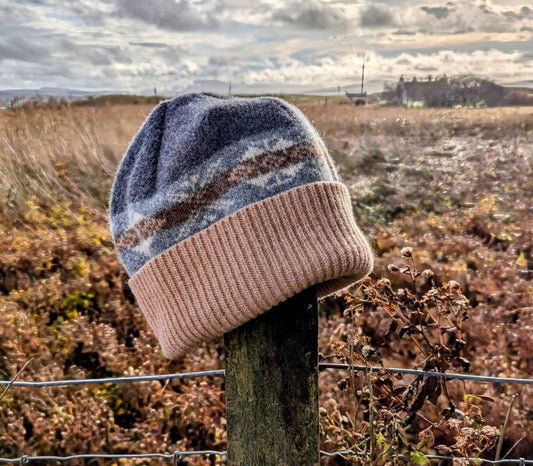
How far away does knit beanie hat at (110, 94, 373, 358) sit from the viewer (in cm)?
129

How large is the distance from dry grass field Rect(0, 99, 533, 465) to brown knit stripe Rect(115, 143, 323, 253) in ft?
2.24

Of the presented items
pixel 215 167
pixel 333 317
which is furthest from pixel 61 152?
pixel 215 167

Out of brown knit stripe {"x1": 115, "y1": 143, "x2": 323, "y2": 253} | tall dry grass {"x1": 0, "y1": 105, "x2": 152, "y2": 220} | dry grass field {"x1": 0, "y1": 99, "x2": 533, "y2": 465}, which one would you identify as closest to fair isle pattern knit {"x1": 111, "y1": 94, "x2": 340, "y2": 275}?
brown knit stripe {"x1": 115, "y1": 143, "x2": 323, "y2": 253}

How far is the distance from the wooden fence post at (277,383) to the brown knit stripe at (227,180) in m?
0.24

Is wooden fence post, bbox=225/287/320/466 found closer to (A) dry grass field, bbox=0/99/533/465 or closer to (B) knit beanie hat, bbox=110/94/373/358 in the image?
(B) knit beanie hat, bbox=110/94/373/358

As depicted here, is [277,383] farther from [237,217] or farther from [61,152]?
[61,152]

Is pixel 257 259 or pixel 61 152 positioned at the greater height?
pixel 257 259

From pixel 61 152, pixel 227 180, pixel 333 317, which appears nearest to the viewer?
pixel 227 180

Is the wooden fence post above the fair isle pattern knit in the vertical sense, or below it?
below

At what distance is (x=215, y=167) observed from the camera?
1294 millimetres

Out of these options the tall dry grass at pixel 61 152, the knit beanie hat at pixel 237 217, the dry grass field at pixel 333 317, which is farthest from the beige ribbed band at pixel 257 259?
the tall dry grass at pixel 61 152

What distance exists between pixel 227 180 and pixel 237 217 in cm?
7

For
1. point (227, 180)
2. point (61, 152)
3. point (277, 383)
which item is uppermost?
point (227, 180)

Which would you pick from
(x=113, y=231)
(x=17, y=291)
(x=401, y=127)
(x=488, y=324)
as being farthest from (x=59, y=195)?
(x=401, y=127)
